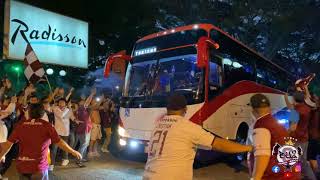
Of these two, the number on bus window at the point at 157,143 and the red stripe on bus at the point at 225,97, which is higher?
the red stripe on bus at the point at 225,97

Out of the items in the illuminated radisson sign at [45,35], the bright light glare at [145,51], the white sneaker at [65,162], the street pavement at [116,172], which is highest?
the illuminated radisson sign at [45,35]

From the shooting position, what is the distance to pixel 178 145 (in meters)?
4.03

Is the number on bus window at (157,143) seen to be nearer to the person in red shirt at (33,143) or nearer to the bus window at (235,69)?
the person in red shirt at (33,143)

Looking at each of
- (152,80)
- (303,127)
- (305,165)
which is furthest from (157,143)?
(152,80)

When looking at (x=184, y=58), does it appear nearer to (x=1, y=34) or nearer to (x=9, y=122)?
(x=9, y=122)

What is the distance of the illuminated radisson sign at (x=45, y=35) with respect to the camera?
14320 mm

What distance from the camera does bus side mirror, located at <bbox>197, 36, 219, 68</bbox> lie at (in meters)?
9.29

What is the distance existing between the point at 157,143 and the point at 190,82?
5.86 meters

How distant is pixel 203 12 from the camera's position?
2256 centimetres

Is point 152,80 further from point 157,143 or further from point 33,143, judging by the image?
point 157,143

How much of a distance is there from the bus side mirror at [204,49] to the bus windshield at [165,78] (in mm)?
375

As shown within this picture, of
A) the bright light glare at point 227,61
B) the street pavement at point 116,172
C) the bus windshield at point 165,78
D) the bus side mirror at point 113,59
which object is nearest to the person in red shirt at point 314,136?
the street pavement at point 116,172

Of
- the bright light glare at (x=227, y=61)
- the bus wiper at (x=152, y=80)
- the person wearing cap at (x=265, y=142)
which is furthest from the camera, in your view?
the bright light glare at (x=227, y=61)

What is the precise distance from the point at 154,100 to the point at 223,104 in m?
1.75
